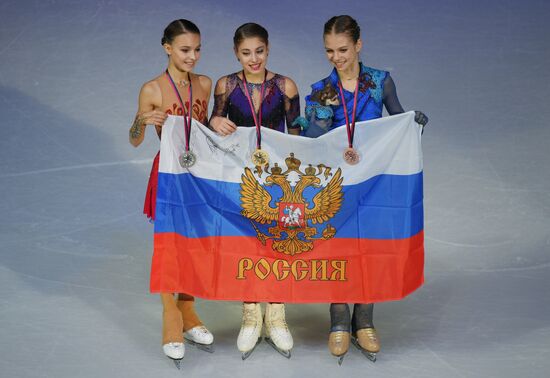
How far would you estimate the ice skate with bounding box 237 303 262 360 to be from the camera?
4.91 m

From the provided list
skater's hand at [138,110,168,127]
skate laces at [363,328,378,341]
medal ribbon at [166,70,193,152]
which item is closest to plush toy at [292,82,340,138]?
medal ribbon at [166,70,193,152]

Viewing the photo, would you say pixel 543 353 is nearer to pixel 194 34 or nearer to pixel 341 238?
pixel 341 238

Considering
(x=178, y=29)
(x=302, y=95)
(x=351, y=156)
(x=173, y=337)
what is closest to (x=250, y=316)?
(x=173, y=337)

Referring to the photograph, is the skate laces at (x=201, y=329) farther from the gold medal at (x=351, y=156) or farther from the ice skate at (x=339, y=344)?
the gold medal at (x=351, y=156)

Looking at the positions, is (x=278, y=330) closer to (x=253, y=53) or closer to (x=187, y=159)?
(x=187, y=159)

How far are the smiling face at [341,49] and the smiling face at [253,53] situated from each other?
0.28m

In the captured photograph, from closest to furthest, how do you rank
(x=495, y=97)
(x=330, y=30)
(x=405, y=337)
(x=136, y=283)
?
(x=330, y=30) → (x=405, y=337) → (x=136, y=283) → (x=495, y=97)

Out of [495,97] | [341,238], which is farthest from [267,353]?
[495,97]

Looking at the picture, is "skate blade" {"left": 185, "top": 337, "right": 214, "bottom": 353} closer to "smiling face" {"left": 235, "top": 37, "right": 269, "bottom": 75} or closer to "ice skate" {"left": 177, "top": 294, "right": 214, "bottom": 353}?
"ice skate" {"left": 177, "top": 294, "right": 214, "bottom": 353}

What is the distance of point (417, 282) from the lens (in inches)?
196

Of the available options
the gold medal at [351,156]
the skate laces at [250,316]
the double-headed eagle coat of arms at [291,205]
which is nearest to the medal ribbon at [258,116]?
the double-headed eagle coat of arms at [291,205]

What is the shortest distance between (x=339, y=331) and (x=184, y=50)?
1.38m

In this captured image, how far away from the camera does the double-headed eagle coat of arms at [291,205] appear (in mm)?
4875

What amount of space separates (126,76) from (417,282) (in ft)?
12.6
